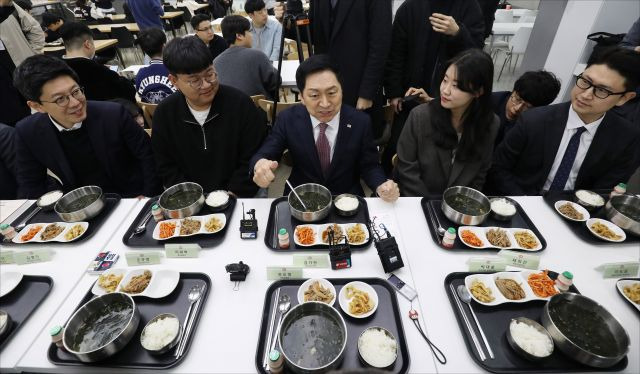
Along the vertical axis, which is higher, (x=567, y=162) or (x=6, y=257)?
(x=567, y=162)

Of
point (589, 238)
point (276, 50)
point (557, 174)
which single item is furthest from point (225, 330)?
point (276, 50)

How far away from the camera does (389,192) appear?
1.69 meters

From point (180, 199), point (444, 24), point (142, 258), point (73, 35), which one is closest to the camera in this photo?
point (142, 258)

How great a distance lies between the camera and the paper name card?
1.33 m

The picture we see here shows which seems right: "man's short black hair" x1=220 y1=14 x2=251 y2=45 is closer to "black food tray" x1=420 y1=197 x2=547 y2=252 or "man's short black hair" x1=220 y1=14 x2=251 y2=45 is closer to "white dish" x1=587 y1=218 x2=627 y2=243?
"black food tray" x1=420 y1=197 x2=547 y2=252

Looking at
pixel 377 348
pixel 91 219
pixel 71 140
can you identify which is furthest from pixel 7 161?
pixel 377 348

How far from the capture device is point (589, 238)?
145 centimetres

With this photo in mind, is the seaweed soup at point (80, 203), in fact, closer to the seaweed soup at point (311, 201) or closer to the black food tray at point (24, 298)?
the black food tray at point (24, 298)

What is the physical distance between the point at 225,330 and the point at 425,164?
152 centimetres

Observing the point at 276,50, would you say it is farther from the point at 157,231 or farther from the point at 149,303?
the point at 149,303

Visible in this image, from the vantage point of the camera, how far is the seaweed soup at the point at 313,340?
3.32ft

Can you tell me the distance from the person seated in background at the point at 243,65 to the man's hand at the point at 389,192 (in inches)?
80.7

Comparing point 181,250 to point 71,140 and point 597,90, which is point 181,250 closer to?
point 71,140

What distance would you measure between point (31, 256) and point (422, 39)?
287 cm
